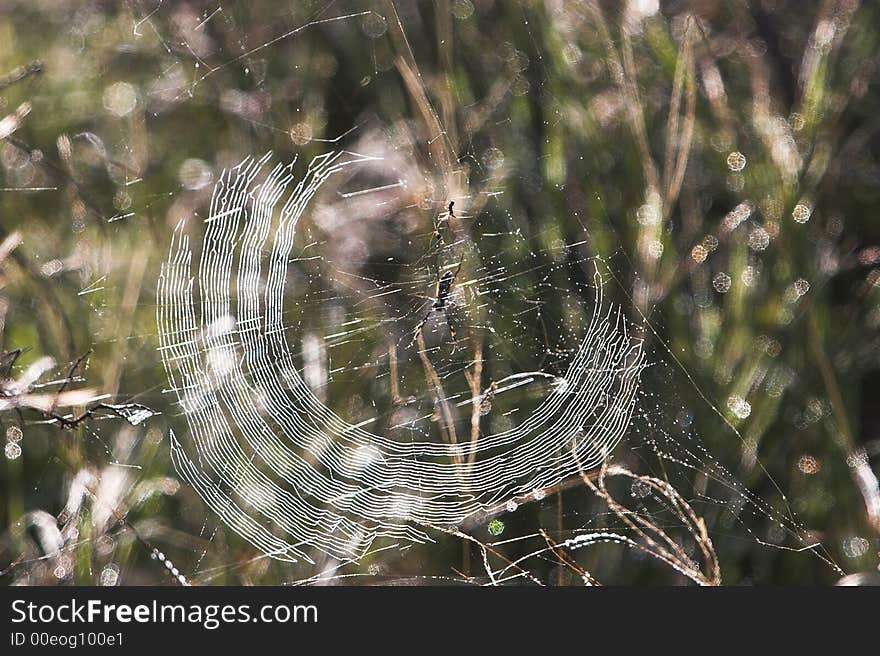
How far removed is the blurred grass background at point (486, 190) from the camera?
0.72m

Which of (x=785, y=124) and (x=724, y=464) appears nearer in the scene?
(x=724, y=464)

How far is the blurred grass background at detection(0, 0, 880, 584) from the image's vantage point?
72 cm

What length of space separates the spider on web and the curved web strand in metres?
0.10

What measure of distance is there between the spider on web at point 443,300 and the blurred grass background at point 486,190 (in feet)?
0.18

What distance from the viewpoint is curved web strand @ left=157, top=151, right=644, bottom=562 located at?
0.72 meters

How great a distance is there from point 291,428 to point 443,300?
7.0 inches

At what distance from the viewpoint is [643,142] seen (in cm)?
78

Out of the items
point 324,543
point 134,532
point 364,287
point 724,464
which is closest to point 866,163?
point 724,464

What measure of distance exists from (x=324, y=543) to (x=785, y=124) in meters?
0.59

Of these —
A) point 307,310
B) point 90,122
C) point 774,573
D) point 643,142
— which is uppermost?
point 90,122

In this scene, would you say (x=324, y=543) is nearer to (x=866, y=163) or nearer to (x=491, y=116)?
(x=491, y=116)

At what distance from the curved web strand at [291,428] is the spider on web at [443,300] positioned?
0.10 meters

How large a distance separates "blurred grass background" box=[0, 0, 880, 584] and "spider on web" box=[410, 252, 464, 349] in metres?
0.05

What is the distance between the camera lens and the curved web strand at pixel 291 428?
722mm
